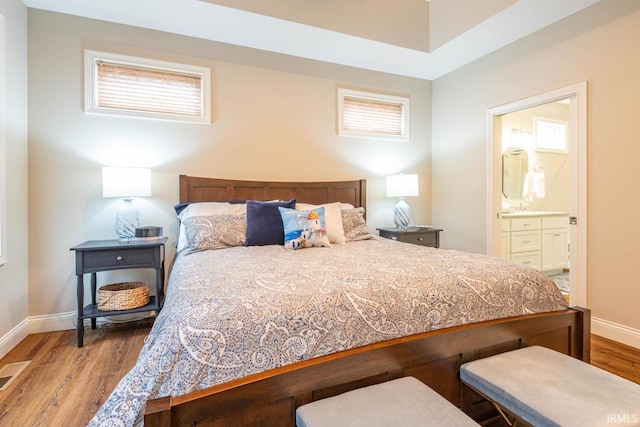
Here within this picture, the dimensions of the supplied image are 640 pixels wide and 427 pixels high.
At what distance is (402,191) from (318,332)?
9.12 ft

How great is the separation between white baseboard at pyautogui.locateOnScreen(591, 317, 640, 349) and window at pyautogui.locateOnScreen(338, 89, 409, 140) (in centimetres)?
272

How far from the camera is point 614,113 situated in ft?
8.34

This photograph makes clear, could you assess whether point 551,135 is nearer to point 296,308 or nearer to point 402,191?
point 402,191

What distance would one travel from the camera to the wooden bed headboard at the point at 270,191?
10.1 feet

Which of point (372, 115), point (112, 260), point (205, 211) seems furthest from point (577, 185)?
point (112, 260)

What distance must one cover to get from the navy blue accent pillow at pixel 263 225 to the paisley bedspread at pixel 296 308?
57cm

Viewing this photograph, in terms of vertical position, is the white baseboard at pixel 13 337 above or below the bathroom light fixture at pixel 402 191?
below

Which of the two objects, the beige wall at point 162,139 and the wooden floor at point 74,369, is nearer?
the wooden floor at point 74,369

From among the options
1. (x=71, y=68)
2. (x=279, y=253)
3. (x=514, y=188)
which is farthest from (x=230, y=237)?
(x=514, y=188)

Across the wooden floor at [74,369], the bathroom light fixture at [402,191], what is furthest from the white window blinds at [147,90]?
the bathroom light fixture at [402,191]

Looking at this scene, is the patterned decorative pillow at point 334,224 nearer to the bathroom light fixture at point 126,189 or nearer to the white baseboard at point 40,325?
the bathroom light fixture at point 126,189

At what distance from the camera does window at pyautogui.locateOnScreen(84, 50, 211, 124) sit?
2.84 m

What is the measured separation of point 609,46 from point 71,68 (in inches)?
175

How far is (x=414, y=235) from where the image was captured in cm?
362
